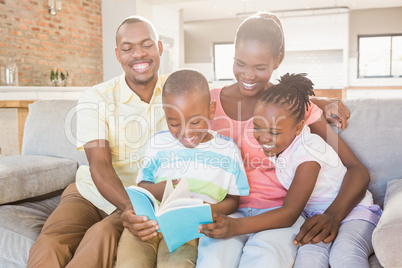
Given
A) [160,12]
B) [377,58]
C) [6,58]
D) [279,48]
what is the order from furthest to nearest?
1. [377,58]
2. [160,12]
3. [6,58]
4. [279,48]

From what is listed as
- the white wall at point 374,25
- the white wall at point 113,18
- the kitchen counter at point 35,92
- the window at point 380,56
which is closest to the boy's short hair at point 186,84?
the kitchen counter at point 35,92

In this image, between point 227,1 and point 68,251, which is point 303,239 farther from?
point 227,1

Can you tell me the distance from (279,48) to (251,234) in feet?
2.47

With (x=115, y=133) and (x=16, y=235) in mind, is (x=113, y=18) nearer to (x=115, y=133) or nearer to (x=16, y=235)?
(x=115, y=133)

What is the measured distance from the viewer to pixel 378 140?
1676mm

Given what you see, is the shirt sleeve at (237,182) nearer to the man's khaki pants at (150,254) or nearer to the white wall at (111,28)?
the man's khaki pants at (150,254)

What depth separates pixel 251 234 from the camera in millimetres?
1338

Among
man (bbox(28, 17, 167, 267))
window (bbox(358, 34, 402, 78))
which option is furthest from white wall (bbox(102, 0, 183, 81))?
man (bbox(28, 17, 167, 267))

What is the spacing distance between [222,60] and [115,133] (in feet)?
29.8

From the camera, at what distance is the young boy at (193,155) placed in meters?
1.37

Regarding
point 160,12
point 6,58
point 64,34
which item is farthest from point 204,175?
point 160,12

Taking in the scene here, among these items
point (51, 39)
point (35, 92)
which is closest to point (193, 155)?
point (35, 92)

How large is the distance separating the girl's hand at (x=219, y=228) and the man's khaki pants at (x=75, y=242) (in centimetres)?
34

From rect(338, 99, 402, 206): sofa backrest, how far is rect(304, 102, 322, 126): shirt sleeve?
214 millimetres
